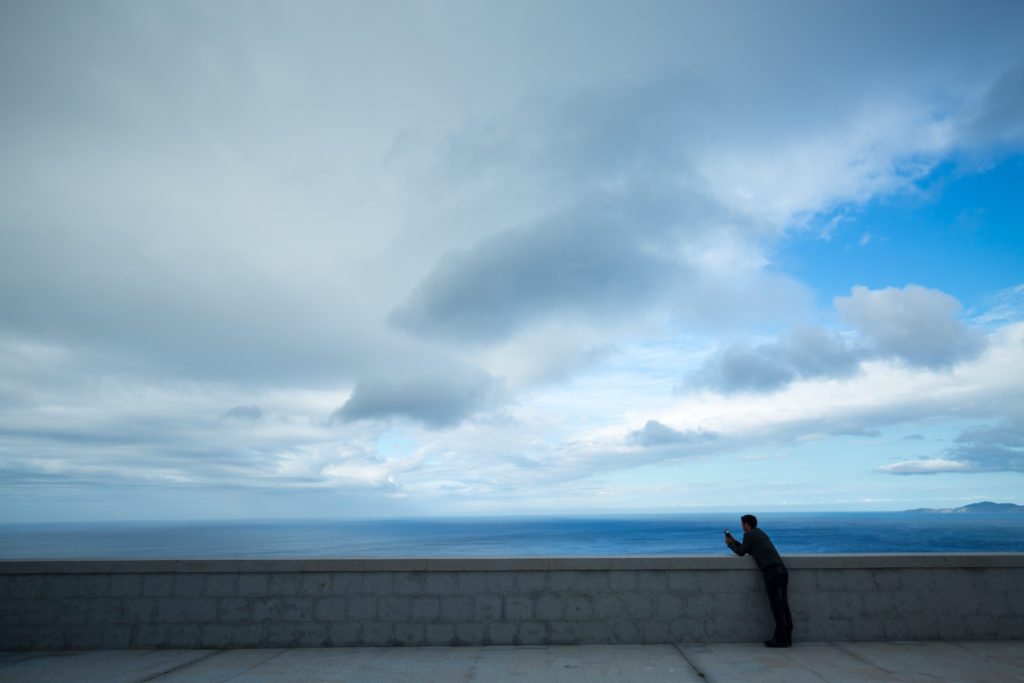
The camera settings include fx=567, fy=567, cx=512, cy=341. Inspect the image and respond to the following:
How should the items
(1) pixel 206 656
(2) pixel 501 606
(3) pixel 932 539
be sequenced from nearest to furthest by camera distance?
(1) pixel 206 656 < (2) pixel 501 606 < (3) pixel 932 539

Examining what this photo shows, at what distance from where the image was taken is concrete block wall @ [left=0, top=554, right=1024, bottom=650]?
7531 mm

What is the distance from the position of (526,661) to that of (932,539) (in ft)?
470

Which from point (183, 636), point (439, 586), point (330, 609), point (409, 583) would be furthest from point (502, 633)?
point (183, 636)

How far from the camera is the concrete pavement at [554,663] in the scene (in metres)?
6.07

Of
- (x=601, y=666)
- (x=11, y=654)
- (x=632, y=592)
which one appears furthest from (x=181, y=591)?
(x=632, y=592)

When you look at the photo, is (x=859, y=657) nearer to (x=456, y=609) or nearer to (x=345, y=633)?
(x=456, y=609)

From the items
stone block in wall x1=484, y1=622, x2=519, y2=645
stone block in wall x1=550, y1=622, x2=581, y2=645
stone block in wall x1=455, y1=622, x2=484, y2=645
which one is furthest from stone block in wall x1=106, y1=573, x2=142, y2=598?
stone block in wall x1=550, y1=622, x2=581, y2=645

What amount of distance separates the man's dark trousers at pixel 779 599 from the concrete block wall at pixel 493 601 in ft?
1.23

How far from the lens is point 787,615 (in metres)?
7.23

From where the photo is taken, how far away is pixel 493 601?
7.67 m

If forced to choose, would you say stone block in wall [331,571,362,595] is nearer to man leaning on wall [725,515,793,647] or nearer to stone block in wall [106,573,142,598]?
stone block in wall [106,573,142,598]

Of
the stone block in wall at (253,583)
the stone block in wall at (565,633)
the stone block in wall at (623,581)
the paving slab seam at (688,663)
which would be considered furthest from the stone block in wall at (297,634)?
the paving slab seam at (688,663)

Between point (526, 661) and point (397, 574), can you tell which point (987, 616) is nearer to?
point (526, 661)

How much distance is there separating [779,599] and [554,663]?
3.00 metres
